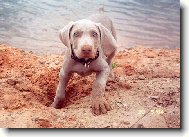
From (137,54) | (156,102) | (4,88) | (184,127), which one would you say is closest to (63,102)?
(4,88)

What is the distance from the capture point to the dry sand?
275 centimetres

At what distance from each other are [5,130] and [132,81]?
98 centimetres

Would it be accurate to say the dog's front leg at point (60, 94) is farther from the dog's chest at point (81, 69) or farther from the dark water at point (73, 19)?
the dark water at point (73, 19)

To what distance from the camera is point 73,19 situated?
3.44m

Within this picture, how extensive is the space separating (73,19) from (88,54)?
0.85 metres

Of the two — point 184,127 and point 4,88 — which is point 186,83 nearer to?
point 184,127

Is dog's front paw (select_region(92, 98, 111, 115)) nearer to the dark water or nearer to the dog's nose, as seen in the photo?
the dog's nose

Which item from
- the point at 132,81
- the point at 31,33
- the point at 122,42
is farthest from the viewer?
the point at 122,42

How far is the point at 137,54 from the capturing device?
12.8 ft

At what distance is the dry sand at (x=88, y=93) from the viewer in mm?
2754

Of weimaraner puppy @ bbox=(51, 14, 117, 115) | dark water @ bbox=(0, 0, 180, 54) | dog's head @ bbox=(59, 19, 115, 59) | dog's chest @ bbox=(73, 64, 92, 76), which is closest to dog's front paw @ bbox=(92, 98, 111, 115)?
weimaraner puppy @ bbox=(51, 14, 117, 115)

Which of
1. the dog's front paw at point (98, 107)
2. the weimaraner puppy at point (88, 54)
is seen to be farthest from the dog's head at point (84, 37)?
the dog's front paw at point (98, 107)

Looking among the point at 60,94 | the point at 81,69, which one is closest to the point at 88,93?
the point at 60,94

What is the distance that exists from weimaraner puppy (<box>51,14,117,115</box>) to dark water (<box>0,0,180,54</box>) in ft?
1.56
